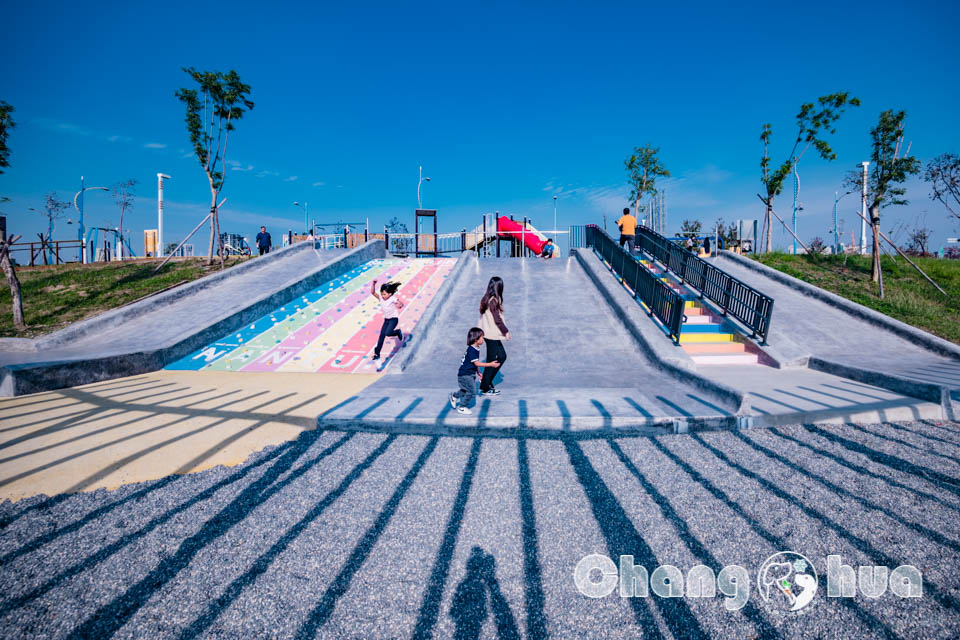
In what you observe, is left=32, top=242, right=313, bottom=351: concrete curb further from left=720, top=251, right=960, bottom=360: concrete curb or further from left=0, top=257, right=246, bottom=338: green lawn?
left=720, top=251, right=960, bottom=360: concrete curb

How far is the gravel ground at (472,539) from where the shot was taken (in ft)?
6.73

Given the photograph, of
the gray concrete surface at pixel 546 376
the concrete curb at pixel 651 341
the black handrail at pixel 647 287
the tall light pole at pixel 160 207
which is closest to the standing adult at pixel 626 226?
the black handrail at pixel 647 287

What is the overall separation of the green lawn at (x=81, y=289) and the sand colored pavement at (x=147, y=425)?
25.4ft

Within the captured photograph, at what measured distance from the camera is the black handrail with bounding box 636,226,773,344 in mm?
8414

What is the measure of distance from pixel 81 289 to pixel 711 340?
20.3m

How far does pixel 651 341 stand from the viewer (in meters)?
8.04

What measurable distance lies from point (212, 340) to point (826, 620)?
1099 cm

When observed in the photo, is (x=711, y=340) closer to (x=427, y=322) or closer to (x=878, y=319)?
(x=878, y=319)

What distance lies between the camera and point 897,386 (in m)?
5.80

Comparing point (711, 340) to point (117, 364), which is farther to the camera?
point (711, 340)

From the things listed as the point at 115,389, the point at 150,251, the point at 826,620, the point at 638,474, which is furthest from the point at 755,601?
the point at 150,251

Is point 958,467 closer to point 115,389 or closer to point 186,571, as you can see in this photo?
point 186,571

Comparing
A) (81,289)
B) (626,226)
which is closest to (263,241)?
(81,289)

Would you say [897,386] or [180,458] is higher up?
[897,386]
